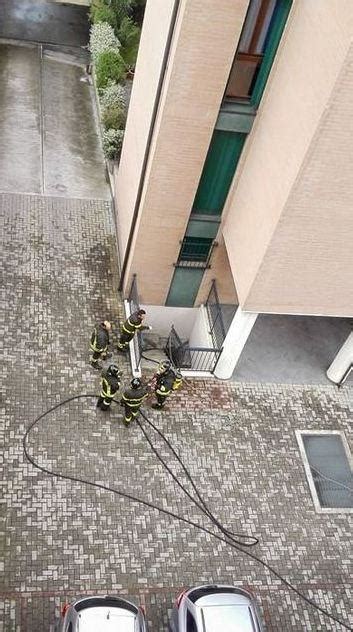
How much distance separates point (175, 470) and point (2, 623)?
12.6 ft

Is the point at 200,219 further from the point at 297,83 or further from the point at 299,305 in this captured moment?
the point at 297,83

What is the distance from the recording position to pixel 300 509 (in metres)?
11.1

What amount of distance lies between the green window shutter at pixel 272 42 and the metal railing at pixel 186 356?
5487mm

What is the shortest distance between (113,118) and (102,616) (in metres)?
13.9

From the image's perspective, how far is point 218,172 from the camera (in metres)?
11.5

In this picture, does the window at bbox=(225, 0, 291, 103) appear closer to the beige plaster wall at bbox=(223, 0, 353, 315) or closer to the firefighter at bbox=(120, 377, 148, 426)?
the beige plaster wall at bbox=(223, 0, 353, 315)

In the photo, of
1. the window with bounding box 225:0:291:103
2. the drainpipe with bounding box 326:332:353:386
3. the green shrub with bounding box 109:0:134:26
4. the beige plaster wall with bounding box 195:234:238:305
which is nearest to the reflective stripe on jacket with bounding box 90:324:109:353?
the beige plaster wall with bounding box 195:234:238:305

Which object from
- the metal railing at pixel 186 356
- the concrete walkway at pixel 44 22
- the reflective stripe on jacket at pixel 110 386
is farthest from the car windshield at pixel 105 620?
the concrete walkway at pixel 44 22

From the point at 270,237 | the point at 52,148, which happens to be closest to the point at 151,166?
the point at 270,237

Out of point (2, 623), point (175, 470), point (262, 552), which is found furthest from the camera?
point (175, 470)

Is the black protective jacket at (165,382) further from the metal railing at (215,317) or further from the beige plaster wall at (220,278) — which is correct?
the beige plaster wall at (220,278)

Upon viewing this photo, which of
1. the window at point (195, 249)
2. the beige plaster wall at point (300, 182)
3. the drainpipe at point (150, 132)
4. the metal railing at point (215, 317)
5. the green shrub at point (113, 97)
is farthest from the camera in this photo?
the green shrub at point (113, 97)

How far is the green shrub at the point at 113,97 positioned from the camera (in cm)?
1812

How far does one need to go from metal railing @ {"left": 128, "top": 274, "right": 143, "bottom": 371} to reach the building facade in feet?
0.66
